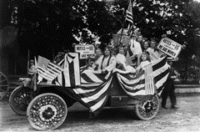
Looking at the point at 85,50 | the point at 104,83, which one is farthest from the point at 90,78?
the point at 85,50

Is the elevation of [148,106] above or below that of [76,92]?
below

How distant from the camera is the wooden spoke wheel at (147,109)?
5.65m

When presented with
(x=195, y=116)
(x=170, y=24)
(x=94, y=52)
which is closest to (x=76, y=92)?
(x=94, y=52)

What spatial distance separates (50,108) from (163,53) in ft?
11.3

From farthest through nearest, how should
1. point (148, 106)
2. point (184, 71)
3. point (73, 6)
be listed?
1. point (184, 71)
2. point (73, 6)
3. point (148, 106)

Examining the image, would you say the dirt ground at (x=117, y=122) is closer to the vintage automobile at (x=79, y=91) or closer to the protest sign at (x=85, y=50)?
the vintage automobile at (x=79, y=91)

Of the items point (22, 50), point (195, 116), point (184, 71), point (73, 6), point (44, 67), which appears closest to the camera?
point (44, 67)

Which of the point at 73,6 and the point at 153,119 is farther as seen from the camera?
the point at 73,6

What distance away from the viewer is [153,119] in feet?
19.1

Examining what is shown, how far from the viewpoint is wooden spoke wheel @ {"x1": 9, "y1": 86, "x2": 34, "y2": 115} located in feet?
19.4

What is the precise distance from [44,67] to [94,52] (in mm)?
2173

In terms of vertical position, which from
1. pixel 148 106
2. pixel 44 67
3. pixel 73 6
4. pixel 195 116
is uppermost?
pixel 73 6

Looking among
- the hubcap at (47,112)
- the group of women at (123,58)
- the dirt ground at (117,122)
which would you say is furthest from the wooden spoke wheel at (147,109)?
the hubcap at (47,112)

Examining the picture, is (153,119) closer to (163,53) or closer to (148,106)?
(148,106)
